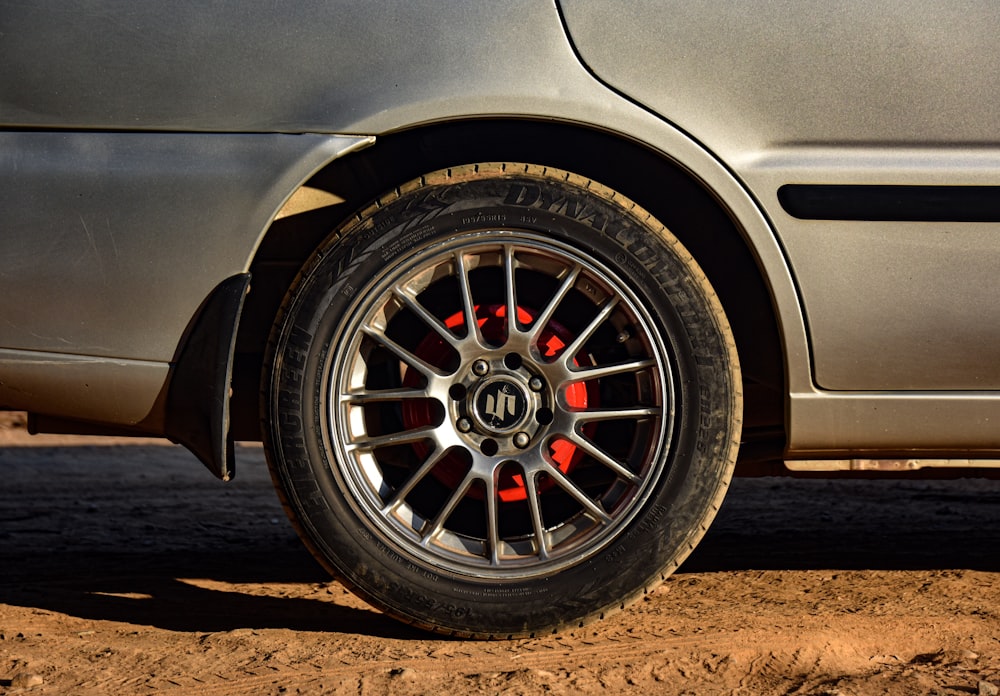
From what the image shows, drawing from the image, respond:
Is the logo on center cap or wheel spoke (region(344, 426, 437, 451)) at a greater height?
the logo on center cap

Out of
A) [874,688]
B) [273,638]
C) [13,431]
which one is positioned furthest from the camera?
[13,431]

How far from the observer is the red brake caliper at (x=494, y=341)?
2578 millimetres

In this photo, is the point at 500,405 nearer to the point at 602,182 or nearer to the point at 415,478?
the point at 415,478

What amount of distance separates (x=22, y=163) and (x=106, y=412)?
58 centimetres

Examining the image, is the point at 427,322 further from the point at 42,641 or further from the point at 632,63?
the point at 42,641

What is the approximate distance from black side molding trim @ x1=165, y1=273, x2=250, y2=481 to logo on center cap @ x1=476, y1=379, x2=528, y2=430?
567mm

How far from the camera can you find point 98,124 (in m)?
2.37

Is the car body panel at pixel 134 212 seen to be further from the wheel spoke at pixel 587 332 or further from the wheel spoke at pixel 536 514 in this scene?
the wheel spoke at pixel 536 514

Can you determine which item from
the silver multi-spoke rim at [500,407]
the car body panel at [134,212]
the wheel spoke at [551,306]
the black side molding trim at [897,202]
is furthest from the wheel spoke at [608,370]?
the car body panel at [134,212]

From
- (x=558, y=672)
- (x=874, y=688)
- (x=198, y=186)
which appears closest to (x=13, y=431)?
(x=198, y=186)

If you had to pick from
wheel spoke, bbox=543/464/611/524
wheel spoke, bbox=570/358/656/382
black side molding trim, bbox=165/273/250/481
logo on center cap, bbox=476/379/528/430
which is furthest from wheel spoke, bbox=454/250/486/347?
black side molding trim, bbox=165/273/250/481

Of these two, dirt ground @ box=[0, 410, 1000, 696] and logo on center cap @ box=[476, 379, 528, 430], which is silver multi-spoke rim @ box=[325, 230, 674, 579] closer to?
logo on center cap @ box=[476, 379, 528, 430]

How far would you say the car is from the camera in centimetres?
237

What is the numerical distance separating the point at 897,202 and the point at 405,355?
114cm
